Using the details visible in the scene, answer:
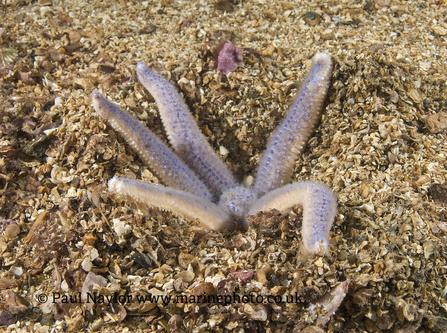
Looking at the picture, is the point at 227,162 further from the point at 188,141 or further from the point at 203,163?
the point at 188,141

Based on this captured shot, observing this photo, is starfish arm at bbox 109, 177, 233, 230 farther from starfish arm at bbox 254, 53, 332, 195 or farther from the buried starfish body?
starfish arm at bbox 254, 53, 332, 195

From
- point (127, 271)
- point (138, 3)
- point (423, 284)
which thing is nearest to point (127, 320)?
point (127, 271)

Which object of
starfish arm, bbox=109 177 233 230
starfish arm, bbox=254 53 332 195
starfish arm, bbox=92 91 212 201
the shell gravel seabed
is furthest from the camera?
starfish arm, bbox=254 53 332 195

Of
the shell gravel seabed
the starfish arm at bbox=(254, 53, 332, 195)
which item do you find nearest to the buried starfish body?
the starfish arm at bbox=(254, 53, 332, 195)

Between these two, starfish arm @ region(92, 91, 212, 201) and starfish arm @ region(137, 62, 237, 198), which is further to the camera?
starfish arm @ region(137, 62, 237, 198)

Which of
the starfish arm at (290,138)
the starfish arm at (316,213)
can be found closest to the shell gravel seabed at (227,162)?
the starfish arm at (316,213)

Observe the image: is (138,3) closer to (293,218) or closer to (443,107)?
(293,218)

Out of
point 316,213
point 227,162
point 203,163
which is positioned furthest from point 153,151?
point 316,213
